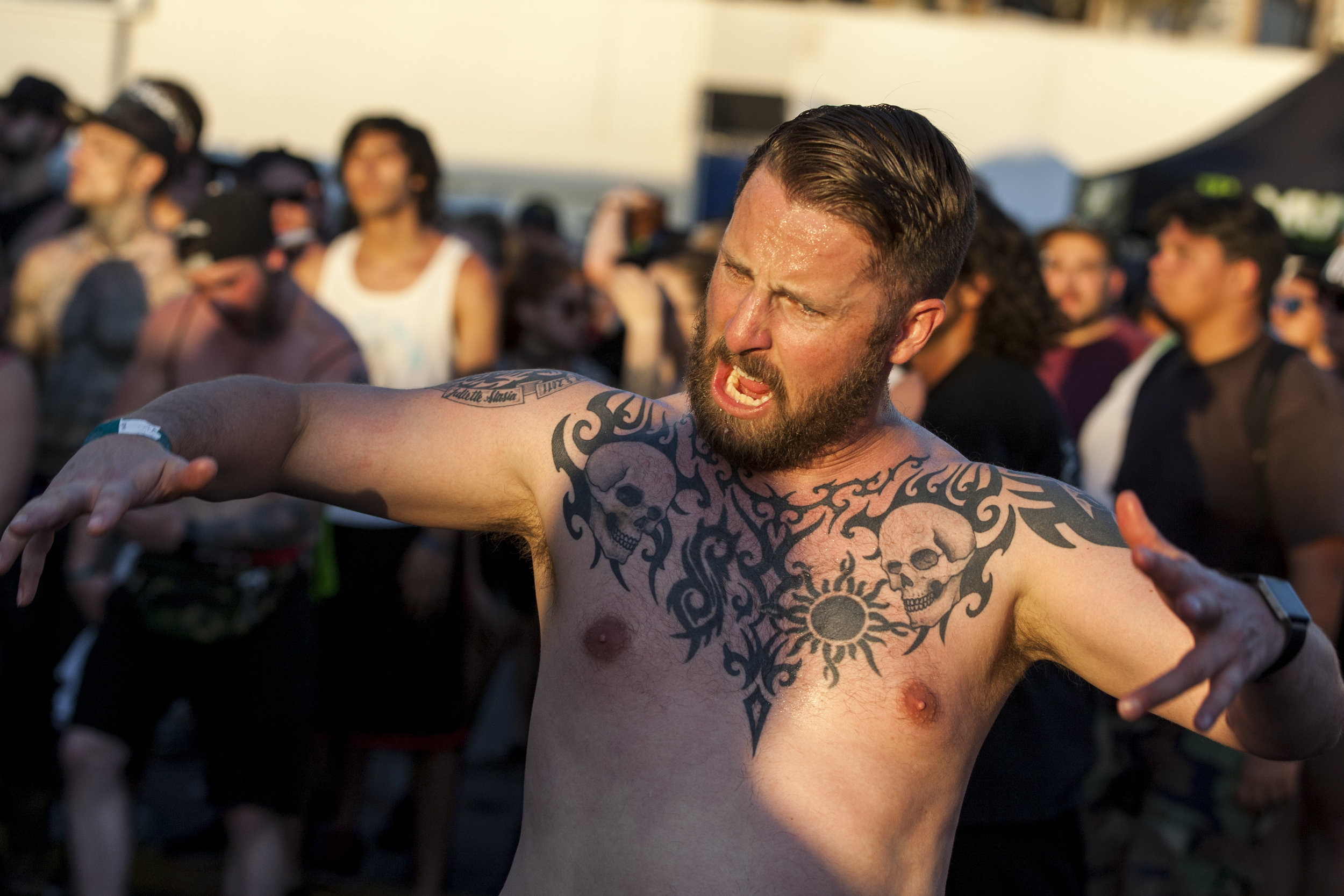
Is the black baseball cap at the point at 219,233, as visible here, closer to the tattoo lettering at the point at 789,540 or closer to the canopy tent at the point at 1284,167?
the tattoo lettering at the point at 789,540

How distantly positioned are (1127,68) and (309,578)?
16558 mm

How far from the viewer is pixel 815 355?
220 cm

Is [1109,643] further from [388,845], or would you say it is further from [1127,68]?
[1127,68]

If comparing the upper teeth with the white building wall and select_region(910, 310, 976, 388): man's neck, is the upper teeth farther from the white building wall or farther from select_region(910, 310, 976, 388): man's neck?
the white building wall

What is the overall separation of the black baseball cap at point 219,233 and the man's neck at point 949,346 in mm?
2089

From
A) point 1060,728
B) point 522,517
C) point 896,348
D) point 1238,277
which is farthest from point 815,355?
point 1238,277

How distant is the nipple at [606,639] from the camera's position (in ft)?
7.21

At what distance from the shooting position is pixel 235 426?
2066mm

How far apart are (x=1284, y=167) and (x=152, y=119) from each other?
6.53 metres

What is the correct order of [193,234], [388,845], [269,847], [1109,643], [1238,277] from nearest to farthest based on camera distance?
[1109,643] < [269,847] < [193,234] < [1238,277] < [388,845]

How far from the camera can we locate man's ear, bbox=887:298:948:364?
2287mm

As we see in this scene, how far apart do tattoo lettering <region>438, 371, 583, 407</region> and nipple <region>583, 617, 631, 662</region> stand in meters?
0.44

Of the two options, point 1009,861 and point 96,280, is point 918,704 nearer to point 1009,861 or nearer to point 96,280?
point 1009,861

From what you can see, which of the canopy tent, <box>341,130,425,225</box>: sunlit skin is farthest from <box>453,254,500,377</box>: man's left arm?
the canopy tent
